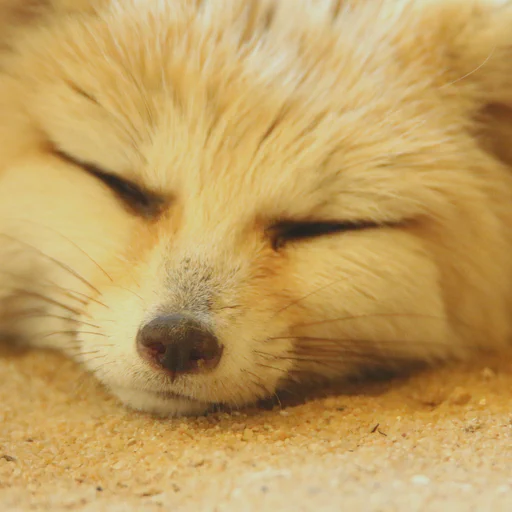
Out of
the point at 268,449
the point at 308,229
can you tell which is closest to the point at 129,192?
the point at 308,229

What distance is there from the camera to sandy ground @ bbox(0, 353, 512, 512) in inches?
48.9

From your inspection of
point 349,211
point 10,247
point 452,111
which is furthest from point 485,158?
point 10,247

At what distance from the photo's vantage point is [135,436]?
167 cm

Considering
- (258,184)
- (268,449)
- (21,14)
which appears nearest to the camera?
(268,449)

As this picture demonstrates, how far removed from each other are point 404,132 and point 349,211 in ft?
0.87

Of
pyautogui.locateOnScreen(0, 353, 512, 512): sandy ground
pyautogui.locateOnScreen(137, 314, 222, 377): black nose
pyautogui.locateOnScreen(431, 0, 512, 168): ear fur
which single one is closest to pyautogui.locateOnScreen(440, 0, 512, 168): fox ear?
pyautogui.locateOnScreen(431, 0, 512, 168): ear fur

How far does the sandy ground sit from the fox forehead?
55 cm

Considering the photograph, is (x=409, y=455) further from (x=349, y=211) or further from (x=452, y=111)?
(x=452, y=111)

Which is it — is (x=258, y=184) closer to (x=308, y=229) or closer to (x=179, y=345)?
(x=308, y=229)

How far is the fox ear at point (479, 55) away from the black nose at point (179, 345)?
1.00 m

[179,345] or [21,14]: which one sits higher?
[21,14]

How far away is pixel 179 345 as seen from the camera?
1.59 metres

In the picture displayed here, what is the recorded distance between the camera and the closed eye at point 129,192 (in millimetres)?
1907

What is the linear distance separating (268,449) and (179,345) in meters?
0.29
